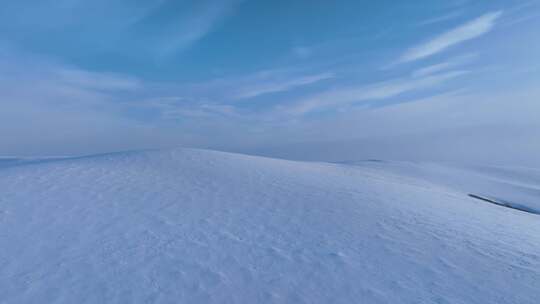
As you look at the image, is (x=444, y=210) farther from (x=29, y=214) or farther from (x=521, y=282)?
(x=29, y=214)

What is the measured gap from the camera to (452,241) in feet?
18.0

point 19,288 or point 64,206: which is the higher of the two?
point 64,206

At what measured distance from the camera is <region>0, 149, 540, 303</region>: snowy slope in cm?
371

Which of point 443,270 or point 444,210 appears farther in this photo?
point 444,210

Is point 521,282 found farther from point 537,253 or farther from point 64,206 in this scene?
point 64,206

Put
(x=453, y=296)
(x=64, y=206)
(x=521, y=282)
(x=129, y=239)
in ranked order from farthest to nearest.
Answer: (x=64, y=206) < (x=129, y=239) < (x=521, y=282) < (x=453, y=296)

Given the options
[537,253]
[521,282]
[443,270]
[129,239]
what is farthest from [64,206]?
[537,253]

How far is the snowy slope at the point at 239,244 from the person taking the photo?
371 cm

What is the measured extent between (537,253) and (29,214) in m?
9.71

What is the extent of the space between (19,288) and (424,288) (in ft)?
17.0

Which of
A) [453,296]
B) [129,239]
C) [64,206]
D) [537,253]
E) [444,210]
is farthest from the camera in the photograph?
[444,210]

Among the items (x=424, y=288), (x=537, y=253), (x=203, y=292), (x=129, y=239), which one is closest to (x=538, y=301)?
(x=424, y=288)

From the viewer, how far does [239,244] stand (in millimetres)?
4918

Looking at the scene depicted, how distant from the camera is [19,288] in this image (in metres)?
3.60
